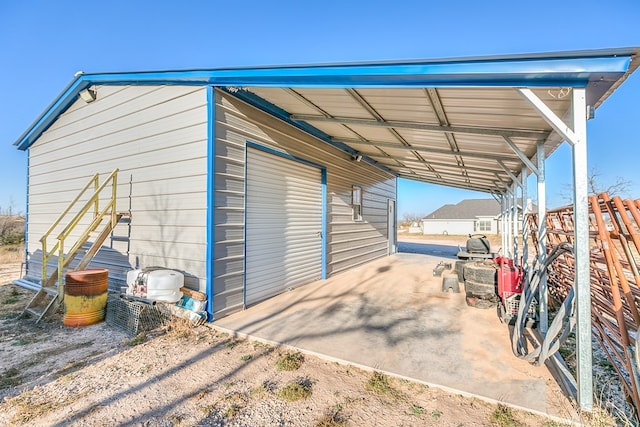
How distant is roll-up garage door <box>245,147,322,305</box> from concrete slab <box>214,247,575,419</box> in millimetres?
390

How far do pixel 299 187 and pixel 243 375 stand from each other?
409cm

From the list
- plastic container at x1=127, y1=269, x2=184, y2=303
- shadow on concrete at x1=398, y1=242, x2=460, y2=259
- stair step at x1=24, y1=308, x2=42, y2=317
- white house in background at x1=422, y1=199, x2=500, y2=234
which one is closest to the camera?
plastic container at x1=127, y1=269, x2=184, y2=303

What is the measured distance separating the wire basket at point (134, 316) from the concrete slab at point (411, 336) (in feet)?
2.92

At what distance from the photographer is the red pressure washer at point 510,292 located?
4.12 meters

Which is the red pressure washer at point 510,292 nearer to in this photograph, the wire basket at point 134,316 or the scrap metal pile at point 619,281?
the scrap metal pile at point 619,281

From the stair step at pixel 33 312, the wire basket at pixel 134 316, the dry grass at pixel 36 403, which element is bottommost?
the stair step at pixel 33 312

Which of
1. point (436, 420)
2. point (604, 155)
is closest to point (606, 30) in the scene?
point (436, 420)

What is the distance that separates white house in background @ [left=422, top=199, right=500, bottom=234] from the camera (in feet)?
113

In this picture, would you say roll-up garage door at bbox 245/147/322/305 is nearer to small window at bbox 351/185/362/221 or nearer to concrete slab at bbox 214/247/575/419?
concrete slab at bbox 214/247/575/419

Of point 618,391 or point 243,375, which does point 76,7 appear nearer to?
point 243,375

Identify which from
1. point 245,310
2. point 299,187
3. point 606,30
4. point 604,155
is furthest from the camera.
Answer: point 604,155

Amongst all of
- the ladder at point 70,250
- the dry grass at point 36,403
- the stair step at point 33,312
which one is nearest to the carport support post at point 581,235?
the dry grass at point 36,403

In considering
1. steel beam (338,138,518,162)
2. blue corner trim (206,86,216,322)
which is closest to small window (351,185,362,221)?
steel beam (338,138,518,162)

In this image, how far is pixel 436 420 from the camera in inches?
85.6
